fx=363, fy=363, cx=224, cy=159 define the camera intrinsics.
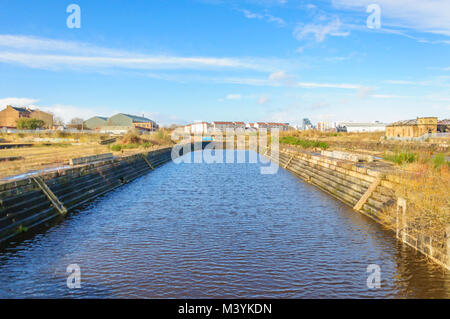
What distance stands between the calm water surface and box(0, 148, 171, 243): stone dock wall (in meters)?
0.80

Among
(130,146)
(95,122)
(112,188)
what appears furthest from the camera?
(95,122)

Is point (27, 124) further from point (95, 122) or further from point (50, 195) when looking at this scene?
point (50, 195)

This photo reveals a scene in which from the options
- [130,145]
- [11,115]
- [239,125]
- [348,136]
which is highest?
[239,125]

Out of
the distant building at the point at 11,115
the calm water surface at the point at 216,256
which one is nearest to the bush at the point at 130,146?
the calm water surface at the point at 216,256

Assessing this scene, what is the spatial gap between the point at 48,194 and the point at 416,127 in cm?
6949

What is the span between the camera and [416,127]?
69375 mm

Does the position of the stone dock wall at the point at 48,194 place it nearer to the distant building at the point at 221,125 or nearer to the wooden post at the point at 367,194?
the wooden post at the point at 367,194

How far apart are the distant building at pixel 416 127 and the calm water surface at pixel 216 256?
189ft

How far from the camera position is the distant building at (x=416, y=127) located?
68062 mm

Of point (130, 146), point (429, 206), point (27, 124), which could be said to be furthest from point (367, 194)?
point (27, 124)

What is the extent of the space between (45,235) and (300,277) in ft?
31.2

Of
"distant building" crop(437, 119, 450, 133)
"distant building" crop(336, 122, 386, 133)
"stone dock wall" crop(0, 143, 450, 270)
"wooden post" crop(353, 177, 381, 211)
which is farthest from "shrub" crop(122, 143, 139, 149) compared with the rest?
"distant building" crop(336, 122, 386, 133)

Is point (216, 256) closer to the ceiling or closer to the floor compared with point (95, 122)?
closer to the floor

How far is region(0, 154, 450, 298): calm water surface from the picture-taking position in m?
9.10
